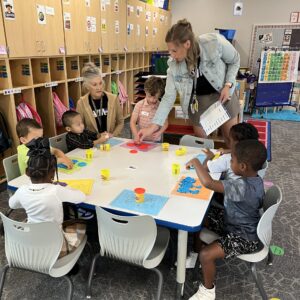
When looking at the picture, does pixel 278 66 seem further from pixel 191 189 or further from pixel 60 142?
pixel 191 189

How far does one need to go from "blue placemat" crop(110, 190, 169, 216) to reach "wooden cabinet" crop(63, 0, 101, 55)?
273cm

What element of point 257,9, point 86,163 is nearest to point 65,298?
point 86,163

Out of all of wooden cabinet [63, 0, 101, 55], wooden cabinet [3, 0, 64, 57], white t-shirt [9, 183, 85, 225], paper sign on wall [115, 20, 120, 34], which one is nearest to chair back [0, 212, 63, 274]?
white t-shirt [9, 183, 85, 225]

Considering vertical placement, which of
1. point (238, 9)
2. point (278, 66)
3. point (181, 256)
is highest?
point (238, 9)

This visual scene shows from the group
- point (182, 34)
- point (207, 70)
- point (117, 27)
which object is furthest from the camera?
point (117, 27)

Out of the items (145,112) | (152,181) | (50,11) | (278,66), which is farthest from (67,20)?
(278,66)

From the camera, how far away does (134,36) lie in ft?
18.5

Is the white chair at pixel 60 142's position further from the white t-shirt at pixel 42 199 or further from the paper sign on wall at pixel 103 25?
the paper sign on wall at pixel 103 25

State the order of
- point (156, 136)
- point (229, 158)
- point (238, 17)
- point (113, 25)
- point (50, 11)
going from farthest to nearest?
point (238, 17), point (113, 25), point (50, 11), point (156, 136), point (229, 158)

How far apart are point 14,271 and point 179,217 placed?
1300 mm

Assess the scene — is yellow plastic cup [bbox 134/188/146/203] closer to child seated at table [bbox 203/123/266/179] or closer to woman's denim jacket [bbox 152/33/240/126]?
child seated at table [bbox 203/123/266/179]

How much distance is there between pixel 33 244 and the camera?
56.7 inches

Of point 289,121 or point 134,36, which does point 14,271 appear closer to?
point 134,36

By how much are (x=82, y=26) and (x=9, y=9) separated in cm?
124
